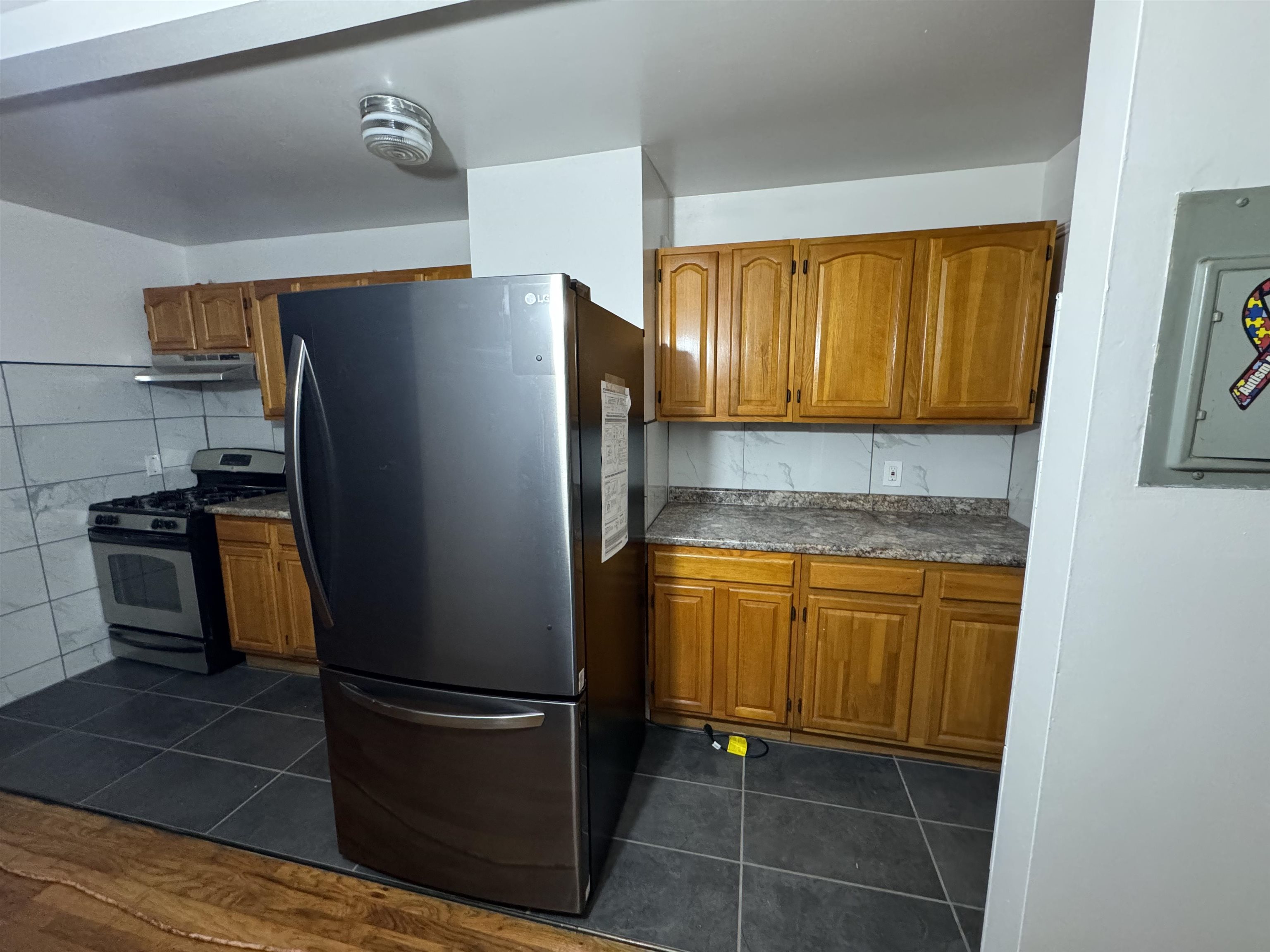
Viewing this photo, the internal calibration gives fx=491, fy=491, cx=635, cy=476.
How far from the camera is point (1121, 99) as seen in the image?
0.72 metres

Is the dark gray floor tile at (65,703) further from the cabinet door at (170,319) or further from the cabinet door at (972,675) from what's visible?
the cabinet door at (972,675)

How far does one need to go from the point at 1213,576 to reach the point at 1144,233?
0.53 metres

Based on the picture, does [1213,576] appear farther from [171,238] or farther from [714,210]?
[171,238]

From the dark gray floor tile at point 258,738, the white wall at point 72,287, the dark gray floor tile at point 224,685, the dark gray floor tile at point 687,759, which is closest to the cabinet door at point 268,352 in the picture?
the white wall at point 72,287

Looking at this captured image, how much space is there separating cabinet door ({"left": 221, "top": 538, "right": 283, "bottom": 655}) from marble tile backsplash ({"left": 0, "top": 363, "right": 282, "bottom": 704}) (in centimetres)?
83

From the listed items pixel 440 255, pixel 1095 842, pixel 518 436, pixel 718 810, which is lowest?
pixel 718 810

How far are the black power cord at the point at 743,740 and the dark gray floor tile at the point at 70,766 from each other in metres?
2.31

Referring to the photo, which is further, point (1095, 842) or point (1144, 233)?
point (1095, 842)

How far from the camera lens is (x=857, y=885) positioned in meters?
1.47

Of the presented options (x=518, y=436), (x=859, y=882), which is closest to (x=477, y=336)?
(x=518, y=436)

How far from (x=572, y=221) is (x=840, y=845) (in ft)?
8.01

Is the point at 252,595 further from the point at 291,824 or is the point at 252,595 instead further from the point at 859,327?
the point at 859,327

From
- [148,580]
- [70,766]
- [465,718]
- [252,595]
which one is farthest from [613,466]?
[148,580]

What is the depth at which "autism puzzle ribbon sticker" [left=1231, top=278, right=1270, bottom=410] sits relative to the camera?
0.71 m
